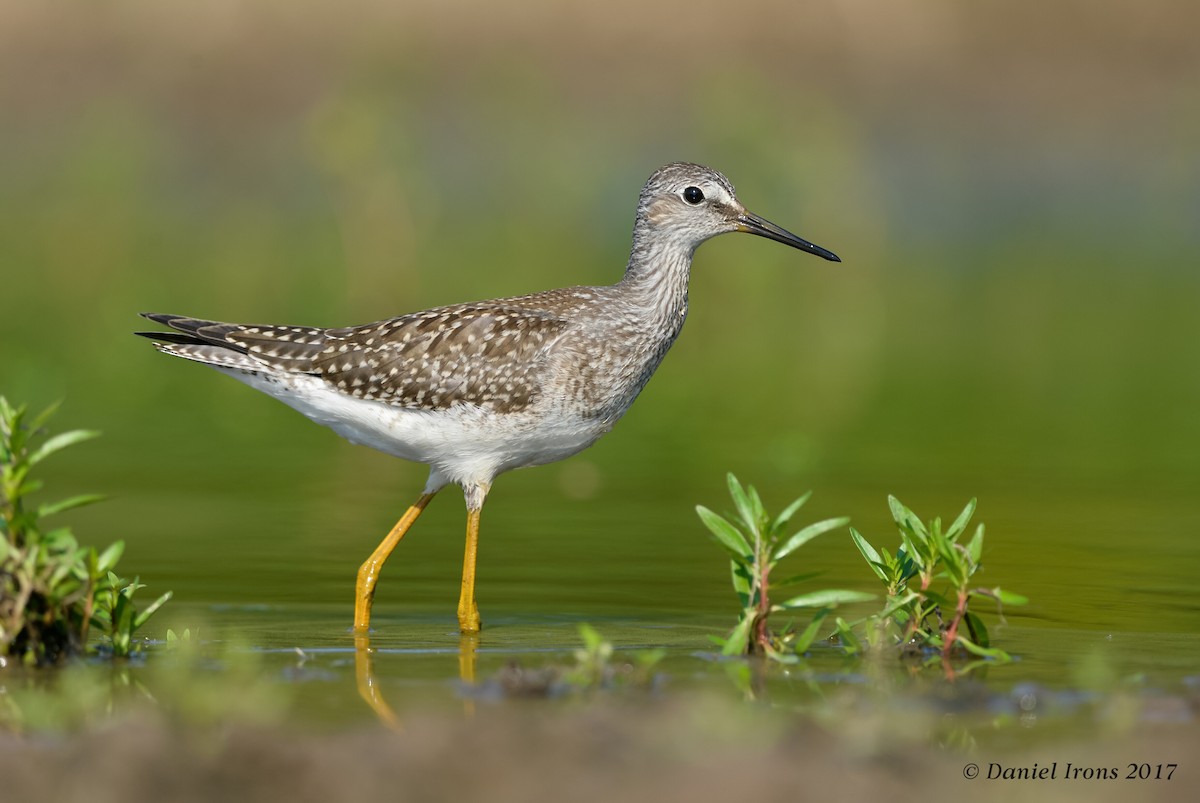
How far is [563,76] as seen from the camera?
110 ft

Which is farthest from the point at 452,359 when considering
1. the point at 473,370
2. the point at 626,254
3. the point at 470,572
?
the point at 626,254

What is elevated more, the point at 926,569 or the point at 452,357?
the point at 452,357

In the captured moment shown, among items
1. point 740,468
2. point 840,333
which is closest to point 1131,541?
point 740,468

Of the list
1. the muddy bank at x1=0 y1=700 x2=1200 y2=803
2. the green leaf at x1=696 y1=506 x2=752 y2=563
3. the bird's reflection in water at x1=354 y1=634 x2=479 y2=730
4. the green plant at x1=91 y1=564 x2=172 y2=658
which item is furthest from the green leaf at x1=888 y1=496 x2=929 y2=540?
the green plant at x1=91 y1=564 x2=172 y2=658

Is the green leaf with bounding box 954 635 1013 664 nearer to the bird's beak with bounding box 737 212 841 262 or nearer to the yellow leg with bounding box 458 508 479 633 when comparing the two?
the yellow leg with bounding box 458 508 479 633

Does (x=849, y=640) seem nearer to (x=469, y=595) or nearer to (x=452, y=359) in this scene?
(x=469, y=595)

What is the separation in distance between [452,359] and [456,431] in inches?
17.1

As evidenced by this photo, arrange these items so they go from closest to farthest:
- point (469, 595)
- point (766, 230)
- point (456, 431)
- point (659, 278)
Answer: point (469, 595), point (456, 431), point (659, 278), point (766, 230)

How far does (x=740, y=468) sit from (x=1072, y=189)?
21.6 metres

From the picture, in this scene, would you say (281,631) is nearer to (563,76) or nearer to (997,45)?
(563,76)

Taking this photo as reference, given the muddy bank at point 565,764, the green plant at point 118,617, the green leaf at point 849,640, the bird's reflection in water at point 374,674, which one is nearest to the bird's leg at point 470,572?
the bird's reflection in water at point 374,674

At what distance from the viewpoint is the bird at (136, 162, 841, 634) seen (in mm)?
10523

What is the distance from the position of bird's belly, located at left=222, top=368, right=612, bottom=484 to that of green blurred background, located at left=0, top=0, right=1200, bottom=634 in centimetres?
81

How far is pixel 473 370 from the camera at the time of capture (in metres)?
10.6
